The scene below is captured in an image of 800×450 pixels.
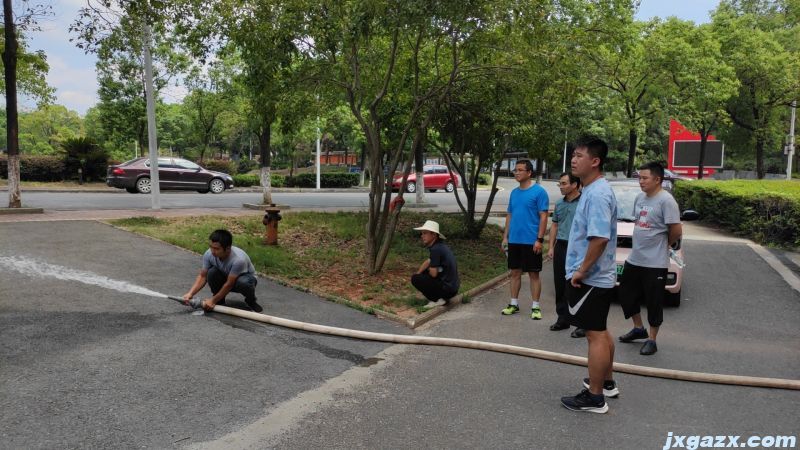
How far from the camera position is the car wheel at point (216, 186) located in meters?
23.6

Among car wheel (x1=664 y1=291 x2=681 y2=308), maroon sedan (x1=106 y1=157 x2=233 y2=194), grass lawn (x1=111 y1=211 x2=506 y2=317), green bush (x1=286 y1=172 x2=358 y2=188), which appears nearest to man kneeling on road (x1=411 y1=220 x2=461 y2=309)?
grass lawn (x1=111 y1=211 x2=506 y2=317)

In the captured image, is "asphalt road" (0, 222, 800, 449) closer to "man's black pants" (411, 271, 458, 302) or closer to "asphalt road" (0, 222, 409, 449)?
"asphalt road" (0, 222, 409, 449)

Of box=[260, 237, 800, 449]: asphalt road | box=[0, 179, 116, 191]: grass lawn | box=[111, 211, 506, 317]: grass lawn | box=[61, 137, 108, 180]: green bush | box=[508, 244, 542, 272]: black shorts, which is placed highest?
box=[61, 137, 108, 180]: green bush

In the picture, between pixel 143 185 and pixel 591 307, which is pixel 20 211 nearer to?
pixel 143 185

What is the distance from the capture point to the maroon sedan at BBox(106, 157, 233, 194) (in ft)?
67.3

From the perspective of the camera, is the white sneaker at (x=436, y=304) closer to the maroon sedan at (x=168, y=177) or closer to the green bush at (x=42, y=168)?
the maroon sedan at (x=168, y=177)

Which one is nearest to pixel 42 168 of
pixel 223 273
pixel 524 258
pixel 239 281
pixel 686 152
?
pixel 223 273

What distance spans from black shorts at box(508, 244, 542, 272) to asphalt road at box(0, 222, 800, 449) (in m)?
0.65

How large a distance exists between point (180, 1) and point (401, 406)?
6.80m

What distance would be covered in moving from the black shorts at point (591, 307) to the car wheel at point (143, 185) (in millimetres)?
20230

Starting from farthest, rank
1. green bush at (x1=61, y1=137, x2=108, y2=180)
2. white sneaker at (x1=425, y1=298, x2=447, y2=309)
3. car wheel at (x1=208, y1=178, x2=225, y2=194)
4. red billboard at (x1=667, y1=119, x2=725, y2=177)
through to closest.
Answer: red billboard at (x1=667, y1=119, x2=725, y2=177) < green bush at (x1=61, y1=137, x2=108, y2=180) < car wheel at (x1=208, y1=178, x2=225, y2=194) < white sneaker at (x1=425, y1=298, x2=447, y2=309)

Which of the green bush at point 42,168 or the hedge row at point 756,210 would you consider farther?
the green bush at point 42,168

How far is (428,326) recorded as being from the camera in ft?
21.0

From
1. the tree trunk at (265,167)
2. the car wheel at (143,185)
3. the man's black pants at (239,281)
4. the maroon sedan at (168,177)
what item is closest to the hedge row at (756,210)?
the man's black pants at (239,281)
